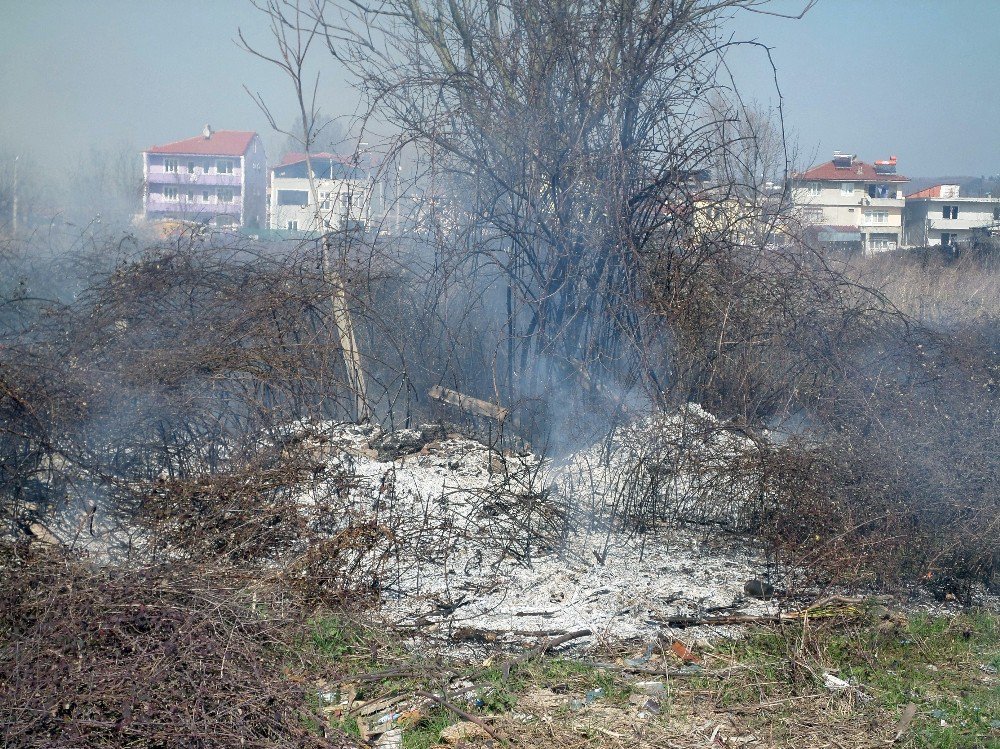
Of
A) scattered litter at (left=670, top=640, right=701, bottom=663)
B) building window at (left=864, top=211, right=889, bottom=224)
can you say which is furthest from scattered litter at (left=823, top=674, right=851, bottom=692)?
building window at (left=864, top=211, right=889, bottom=224)

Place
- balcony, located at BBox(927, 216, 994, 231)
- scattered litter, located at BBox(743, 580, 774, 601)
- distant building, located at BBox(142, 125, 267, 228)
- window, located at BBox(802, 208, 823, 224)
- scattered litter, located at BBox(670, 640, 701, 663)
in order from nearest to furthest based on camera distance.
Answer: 1. scattered litter, located at BBox(670, 640, 701, 663)
2. scattered litter, located at BBox(743, 580, 774, 601)
3. window, located at BBox(802, 208, 823, 224)
4. distant building, located at BBox(142, 125, 267, 228)
5. balcony, located at BBox(927, 216, 994, 231)

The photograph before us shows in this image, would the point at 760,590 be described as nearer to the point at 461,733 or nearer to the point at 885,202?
the point at 461,733

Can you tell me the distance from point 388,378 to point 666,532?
9.22ft

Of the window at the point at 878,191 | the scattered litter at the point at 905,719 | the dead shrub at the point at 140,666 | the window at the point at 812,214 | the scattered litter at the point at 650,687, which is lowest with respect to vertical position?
the scattered litter at the point at 650,687

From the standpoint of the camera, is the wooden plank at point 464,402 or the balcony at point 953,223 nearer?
the wooden plank at point 464,402

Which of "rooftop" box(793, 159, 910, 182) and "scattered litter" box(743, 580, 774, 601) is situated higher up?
"rooftop" box(793, 159, 910, 182)

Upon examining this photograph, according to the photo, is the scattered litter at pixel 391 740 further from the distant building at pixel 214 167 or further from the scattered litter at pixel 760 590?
the distant building at pixel 214 167

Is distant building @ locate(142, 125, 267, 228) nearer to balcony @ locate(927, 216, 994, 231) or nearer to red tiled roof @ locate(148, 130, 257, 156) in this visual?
red tiled roof @ locate(148, 130, 257, 156)

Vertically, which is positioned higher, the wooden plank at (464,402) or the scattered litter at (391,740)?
the wooden plank at (464,402)

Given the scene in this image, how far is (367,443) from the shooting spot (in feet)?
18.1

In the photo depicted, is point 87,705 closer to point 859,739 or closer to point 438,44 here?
point 859,739

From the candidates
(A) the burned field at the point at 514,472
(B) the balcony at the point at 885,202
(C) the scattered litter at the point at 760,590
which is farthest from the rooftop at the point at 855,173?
(C) the scattered litter at the point at 760,590

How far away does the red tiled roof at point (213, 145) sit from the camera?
43.1 meters

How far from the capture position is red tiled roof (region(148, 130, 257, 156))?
4309cm
